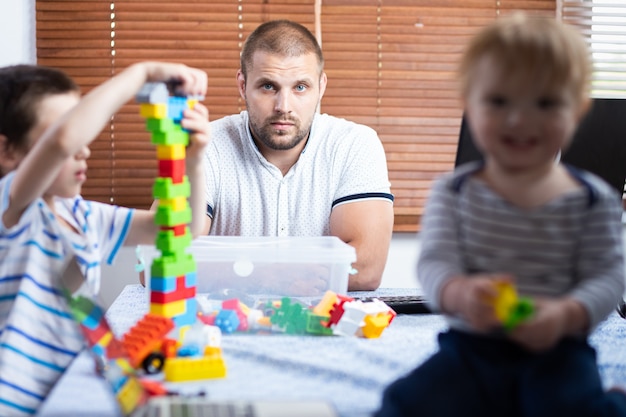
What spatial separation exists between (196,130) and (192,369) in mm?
395

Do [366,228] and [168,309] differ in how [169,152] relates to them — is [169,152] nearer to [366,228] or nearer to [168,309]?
[168,309]

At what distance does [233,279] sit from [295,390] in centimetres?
50

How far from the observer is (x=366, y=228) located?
2.09m

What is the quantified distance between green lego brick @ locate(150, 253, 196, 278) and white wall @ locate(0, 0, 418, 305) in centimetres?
153

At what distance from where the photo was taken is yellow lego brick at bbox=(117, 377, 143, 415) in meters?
0.91

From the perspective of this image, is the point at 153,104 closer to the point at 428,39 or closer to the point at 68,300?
the point at 68,300

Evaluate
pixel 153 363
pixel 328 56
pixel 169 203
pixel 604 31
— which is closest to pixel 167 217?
pixel 169 203

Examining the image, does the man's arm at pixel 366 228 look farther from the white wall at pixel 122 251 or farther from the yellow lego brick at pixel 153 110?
the yellow lego brick at pixel 153 110

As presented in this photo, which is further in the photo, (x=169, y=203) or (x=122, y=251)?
(x=122, y=251)

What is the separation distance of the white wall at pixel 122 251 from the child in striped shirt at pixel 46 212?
149 centimetres

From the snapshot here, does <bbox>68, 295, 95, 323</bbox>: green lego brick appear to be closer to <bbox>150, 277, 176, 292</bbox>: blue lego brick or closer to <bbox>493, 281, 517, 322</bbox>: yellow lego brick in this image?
<bbox>150, 277, 176, 292</bbox>: blue lego brick

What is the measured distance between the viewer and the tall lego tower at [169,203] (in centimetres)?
116

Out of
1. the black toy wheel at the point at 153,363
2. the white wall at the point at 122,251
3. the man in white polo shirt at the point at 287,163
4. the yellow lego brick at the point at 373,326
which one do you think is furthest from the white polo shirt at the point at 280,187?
the black toy wheel at the point at 153,363

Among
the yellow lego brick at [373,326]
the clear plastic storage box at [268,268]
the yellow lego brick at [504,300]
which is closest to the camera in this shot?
the yellow lego brick at [504,300]
